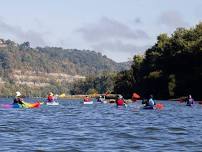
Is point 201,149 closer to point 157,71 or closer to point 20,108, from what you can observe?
point 20,108

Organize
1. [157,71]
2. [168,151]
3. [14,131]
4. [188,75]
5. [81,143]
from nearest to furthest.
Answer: [168,151] → [81,143] → [14,131] → [188,75] → [157,71]

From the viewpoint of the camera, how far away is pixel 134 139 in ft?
111

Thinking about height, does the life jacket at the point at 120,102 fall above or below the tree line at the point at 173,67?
below

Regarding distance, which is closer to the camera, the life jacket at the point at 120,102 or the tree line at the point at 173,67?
the life jacket at the point at 120,102

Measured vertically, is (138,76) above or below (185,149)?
above

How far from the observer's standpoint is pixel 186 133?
38.2 metres

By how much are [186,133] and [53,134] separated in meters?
9.03

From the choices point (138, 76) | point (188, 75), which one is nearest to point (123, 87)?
point (138, 76)

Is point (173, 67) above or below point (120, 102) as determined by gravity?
above

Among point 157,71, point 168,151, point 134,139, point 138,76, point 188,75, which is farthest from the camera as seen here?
point 138,76

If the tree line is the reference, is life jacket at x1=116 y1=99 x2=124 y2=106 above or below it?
below

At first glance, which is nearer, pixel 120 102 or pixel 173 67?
pixel 120 102

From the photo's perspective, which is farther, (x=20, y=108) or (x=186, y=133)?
(x=20, y=108)

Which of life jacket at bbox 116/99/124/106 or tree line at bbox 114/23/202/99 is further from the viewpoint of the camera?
tree line at bbox 114/23/202/99
